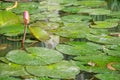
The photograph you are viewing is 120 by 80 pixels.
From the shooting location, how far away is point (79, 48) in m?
2.00

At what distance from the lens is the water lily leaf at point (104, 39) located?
7.06 ft

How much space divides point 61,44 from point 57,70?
48 cm

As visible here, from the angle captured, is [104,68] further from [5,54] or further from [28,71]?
[5,54]

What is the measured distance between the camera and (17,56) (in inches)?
71.3

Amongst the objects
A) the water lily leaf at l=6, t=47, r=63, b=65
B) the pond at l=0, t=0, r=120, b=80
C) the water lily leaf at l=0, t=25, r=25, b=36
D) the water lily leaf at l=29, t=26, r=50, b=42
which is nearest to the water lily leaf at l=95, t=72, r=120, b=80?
the pond at l=0, t=0, r=120, b=80

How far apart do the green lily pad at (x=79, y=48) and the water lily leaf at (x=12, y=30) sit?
1.50 feet

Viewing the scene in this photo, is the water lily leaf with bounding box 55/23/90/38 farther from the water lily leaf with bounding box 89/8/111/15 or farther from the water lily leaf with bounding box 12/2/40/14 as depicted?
the water lily leaf with bounding box 12/2/40/14

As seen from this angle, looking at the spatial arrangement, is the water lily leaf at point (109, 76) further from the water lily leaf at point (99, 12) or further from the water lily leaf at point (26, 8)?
the water lily leaf at point (26, 8)

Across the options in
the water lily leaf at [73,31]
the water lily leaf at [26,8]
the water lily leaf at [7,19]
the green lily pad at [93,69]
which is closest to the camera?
the green lily pad at [93,69]

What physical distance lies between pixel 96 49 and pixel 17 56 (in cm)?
55

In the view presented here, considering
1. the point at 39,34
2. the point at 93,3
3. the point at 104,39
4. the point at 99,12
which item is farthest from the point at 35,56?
the point at 93,3

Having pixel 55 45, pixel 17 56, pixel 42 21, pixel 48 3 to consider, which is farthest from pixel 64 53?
pixel 48 3

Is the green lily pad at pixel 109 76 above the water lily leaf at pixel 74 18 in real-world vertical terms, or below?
below

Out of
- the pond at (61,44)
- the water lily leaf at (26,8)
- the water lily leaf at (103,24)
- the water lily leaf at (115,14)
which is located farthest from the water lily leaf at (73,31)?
the water lily leaf at (26,8)
